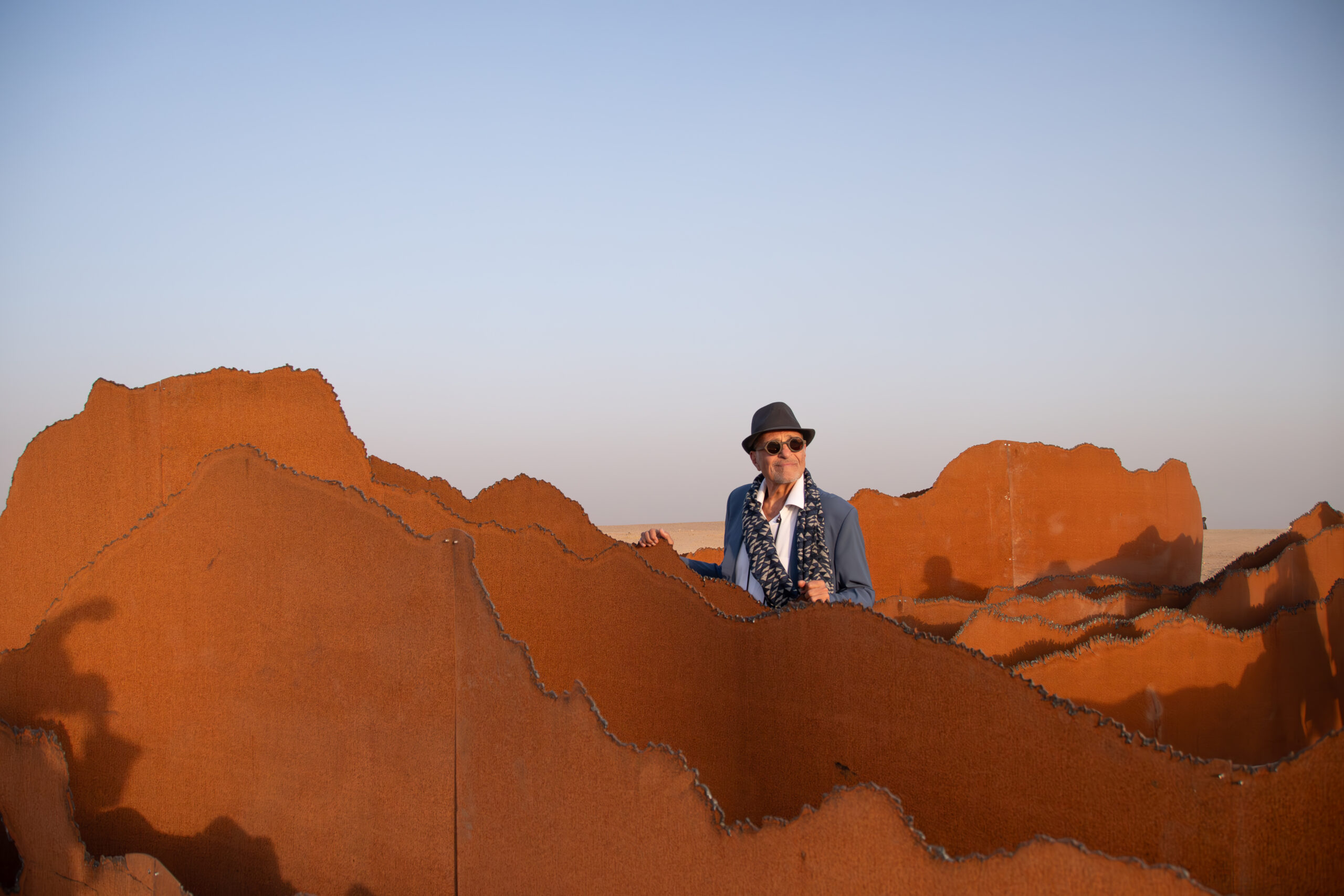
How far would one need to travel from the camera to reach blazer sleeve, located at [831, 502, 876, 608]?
413 cm

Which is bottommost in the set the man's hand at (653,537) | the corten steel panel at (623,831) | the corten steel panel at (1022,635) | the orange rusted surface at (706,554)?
the corten steel panel at (623,831)

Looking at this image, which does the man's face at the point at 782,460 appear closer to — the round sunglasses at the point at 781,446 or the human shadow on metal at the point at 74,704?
the round sunglasses at the point at 781,446

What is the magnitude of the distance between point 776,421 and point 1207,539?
122ft

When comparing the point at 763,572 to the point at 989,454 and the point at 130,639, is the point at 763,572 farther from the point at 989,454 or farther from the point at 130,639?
the point at 989,454

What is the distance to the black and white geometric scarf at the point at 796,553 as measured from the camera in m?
4.09

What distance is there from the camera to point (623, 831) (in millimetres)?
2416

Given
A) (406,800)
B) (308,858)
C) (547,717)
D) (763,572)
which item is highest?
(763,572)

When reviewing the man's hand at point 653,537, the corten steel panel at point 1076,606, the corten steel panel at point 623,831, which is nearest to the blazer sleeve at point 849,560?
the man's hand at point 653,537

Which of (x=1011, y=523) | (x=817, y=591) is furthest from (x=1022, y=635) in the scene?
(x=1011, y=523)

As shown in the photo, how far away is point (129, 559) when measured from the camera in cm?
339

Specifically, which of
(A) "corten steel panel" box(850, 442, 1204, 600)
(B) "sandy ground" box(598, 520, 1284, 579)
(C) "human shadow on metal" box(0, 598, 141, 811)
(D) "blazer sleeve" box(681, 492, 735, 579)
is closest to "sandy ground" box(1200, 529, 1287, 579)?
(B) "sandy ground" box(598, 520, 1284, 579)

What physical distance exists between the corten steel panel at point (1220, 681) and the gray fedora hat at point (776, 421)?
1.35 metres

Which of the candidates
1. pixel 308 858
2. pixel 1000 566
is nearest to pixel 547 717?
pixel 308 858

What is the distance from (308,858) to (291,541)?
3.19 feet
